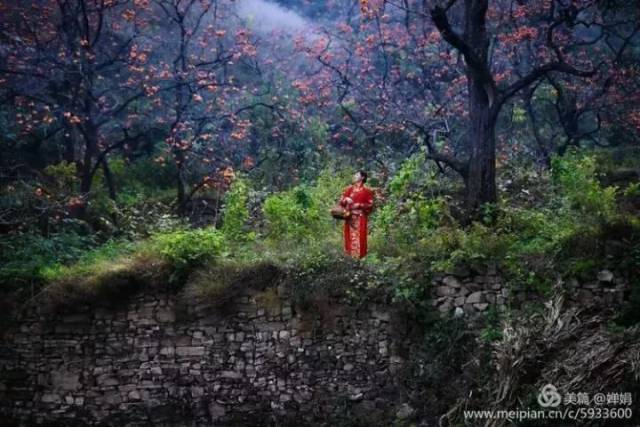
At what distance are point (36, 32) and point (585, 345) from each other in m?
12.7

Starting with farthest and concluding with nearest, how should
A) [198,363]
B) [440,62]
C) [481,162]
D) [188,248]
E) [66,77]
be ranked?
[440,62] < [66,77] < [481,162] < [188,248] < [198,363]

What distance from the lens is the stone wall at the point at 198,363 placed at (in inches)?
377

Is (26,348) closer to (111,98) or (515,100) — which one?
(111,98)

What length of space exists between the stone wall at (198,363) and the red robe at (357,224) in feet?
3.02

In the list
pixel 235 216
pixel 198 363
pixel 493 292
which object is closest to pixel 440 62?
pixel 235 216

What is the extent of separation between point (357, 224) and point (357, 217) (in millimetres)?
104

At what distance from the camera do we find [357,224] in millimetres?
A: 10070

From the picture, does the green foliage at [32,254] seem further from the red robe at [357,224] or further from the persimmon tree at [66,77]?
the red robe at [357,224]

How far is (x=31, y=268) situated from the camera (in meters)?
11.3

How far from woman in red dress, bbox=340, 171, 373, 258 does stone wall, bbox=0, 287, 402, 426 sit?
0.94 m

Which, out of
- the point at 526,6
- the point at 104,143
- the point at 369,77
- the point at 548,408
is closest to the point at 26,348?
the point at 104,143

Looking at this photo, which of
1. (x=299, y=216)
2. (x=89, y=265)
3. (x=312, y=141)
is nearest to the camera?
(x=89, y=265)

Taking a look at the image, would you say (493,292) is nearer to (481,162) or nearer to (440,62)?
(481,162)

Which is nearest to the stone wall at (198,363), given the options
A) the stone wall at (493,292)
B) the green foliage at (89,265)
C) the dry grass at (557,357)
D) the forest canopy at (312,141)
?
the green foliage at (89,265)
